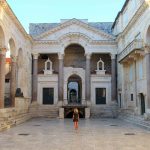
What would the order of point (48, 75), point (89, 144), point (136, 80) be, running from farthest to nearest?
point (48, 75) < point (136, 80) < point (89, 144)

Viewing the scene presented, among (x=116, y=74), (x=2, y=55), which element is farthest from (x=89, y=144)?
(x=116, y=74)

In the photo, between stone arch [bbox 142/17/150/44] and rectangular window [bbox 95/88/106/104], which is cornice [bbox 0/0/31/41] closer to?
stone arch [bbox 142/17/150/44]

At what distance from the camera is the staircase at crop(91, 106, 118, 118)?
110 ft

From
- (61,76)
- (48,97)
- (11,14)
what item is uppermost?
(11,14)

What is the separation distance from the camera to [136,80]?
27.1 meters

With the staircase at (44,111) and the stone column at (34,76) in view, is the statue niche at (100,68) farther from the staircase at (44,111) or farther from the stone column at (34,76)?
the stone column at (34,76)

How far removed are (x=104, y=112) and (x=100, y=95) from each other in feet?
8.89

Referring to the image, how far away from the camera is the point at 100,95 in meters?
35.8

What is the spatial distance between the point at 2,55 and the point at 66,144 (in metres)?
12.1

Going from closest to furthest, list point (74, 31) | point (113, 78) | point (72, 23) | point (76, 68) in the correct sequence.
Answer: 1. point (113, 78)
2. point (74, 31)
3. point (72, 23)
4. point (76, 68)

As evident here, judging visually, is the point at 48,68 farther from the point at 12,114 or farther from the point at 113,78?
the point at 12,114

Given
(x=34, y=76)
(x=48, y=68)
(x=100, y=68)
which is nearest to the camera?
(x=34, y=76)

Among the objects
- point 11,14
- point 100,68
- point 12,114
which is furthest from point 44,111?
point 11,14

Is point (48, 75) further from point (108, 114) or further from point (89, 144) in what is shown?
point (89, 144)
